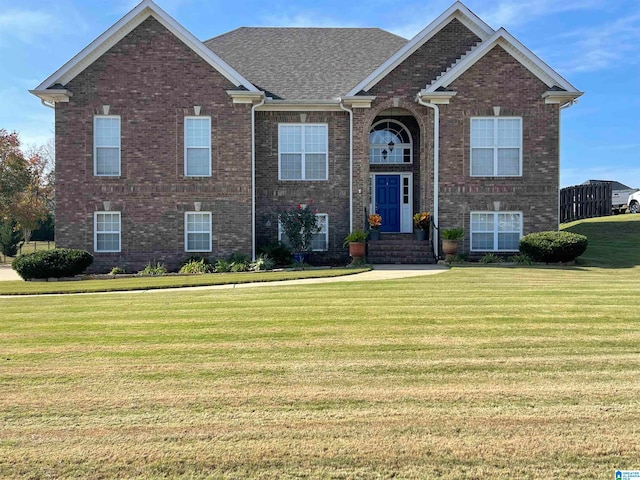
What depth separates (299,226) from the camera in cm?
1856

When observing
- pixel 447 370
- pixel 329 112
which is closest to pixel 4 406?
pixel 447 370

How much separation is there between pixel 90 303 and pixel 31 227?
24000 mm

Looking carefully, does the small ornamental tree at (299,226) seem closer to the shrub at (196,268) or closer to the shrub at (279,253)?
the shrub at (279,253)

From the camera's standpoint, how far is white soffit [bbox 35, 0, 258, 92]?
18.3 m

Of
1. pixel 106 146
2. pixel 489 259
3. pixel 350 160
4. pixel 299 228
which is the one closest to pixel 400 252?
pixel 489 259

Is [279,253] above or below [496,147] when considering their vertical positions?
below

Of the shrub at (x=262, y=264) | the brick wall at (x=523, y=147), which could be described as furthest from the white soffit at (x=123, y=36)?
the brick wall at (x=523, y=147)

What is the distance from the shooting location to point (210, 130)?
18906 mm

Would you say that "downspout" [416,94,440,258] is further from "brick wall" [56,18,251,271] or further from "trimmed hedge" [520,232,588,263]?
"brick wall" [56,18,251,271]

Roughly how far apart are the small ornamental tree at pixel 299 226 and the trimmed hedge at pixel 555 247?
808 cm

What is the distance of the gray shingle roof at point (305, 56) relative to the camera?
20609mm

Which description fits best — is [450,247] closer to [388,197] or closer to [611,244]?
[388,197]

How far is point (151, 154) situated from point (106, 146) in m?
1.78

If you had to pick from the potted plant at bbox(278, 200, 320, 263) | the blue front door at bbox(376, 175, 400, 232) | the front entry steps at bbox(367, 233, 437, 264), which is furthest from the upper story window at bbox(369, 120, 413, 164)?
the potted plant at bbox(278, 200, 320, 263)
